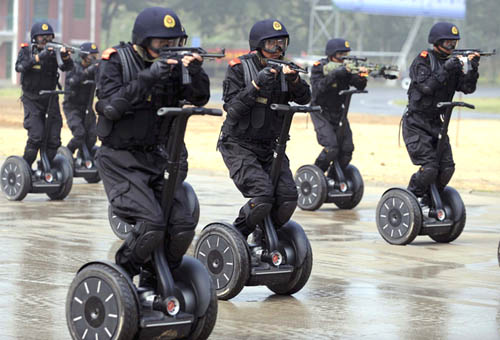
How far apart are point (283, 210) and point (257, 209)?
9.1 inches

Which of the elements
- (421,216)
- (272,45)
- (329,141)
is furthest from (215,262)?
(329,141)

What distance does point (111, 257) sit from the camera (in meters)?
10.6

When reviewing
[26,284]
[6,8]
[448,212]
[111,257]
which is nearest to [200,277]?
[26,284]

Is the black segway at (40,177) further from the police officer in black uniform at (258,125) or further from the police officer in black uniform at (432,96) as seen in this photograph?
the police officer in black uniform at (258,125)

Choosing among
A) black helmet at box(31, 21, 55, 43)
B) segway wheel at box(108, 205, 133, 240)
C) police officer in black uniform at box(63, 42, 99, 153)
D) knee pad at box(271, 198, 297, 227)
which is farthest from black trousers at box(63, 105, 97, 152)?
knee pad at box(271, 198, 297, 227)

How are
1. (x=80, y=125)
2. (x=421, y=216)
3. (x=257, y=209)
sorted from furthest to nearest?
(x=80, y=125) → (x=421, y=216) → (x=257, y=209)

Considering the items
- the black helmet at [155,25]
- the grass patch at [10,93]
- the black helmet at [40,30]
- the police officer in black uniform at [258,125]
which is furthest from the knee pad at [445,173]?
the grass patch at [10,93]

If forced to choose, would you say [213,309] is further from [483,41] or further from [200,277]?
[483,41]

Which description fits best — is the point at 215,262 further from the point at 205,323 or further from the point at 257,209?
the point at 205,323

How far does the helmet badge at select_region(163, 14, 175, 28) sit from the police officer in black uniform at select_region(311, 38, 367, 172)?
800 cm

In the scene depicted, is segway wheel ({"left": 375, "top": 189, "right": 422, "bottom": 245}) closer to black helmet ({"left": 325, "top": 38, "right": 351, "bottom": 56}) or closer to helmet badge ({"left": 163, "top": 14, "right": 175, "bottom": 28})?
black helmet ({"left": 325, "top": 38, "right": 351, "bottom": 56})

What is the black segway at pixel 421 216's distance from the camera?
11.8m

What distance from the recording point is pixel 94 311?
262 inches

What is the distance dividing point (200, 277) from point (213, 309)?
8.3 inches
